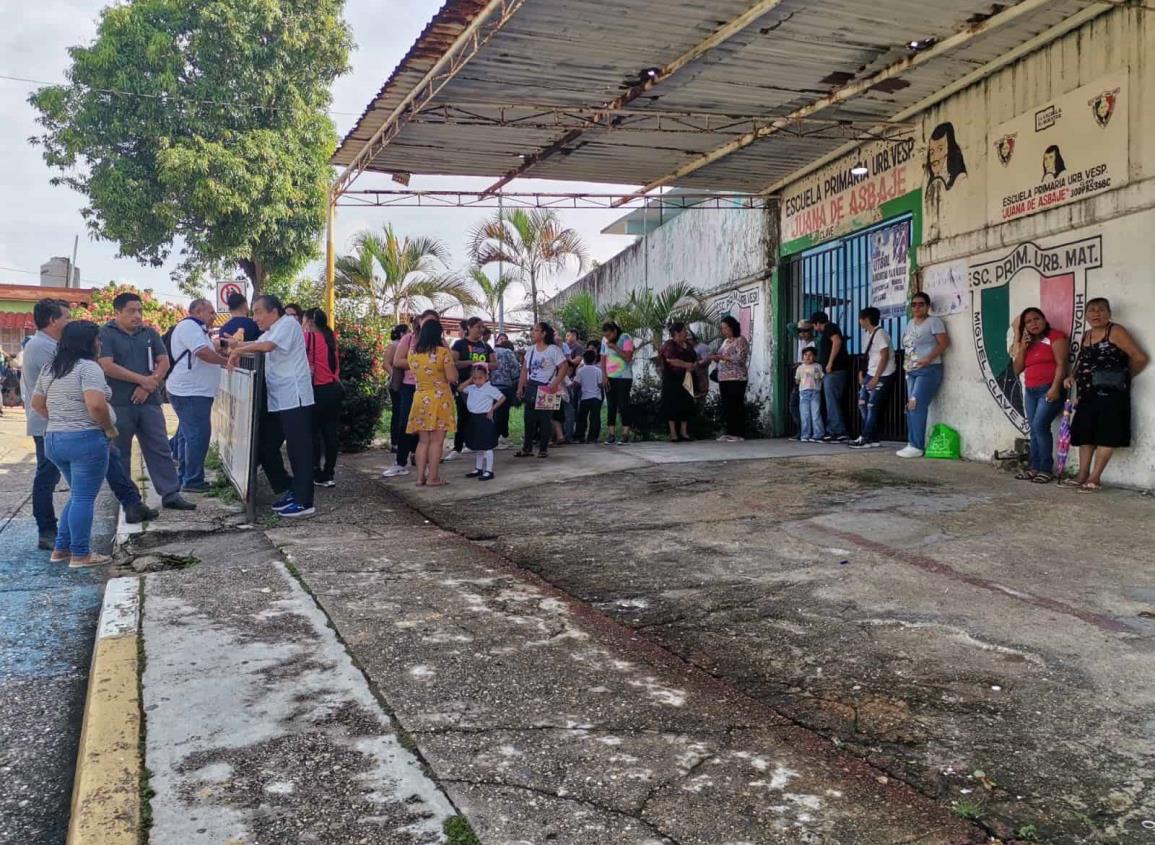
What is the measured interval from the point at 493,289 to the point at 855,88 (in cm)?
1484

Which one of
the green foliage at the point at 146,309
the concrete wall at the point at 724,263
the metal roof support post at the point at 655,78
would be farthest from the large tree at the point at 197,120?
the metal roof support post at the point at 655,78

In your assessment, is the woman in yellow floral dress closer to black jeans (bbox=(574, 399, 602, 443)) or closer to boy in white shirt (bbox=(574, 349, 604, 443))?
boy in white shirt (bbox=(574, 349, 604, 443))

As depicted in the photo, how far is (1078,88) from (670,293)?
7.56m

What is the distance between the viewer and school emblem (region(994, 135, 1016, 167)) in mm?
8531

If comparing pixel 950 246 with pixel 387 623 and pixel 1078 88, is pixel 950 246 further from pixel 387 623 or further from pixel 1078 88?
pixel 387 623

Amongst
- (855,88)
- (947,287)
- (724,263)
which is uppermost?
(855,88)

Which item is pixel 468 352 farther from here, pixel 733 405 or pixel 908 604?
pixel 908 604

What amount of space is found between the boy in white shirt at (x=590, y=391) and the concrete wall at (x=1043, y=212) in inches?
156

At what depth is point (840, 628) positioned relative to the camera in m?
3.90

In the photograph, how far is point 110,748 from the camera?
105 inches

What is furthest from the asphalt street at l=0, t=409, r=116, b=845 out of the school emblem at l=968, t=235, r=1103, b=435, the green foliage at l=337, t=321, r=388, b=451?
the school emblem at l=968, t=235, r=1103, b=435

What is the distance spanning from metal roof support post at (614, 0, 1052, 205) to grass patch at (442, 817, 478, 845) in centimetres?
722

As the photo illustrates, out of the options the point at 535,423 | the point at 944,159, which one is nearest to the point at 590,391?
the point at 535,423

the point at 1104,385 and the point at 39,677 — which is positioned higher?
the point at 1104,385
